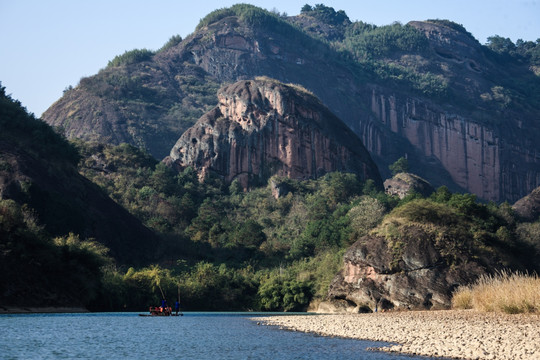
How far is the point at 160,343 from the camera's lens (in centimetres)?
3058

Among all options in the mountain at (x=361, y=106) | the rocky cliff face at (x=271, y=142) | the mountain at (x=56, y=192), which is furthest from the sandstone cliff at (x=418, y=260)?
the mountain at (x=361, y=106)

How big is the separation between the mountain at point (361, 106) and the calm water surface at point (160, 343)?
112 metres

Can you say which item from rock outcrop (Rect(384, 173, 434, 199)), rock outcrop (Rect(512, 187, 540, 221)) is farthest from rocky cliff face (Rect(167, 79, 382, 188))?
rock outcrop (Rect(512, 187, 540, 221))

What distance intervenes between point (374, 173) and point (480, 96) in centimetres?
8139

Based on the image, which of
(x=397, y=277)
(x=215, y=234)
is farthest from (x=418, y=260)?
(x=215, y=234)

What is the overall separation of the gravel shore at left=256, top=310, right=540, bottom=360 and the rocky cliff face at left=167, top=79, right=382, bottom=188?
253ft

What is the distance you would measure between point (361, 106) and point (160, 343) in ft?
536

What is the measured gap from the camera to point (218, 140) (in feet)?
394

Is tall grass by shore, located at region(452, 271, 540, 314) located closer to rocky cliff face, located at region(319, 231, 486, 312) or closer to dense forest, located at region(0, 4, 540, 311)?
rocky cliff face, located at region(319, 231, 486, 312)

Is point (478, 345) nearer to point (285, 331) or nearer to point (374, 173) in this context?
point (285, 331)

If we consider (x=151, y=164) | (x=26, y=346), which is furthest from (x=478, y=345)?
(x=151, y=164)

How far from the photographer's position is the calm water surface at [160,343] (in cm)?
2580

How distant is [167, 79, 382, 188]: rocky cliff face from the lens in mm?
117375

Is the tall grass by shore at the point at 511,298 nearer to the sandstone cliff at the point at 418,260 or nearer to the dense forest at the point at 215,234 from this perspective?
the sandstone cliff at the point at 418,260
